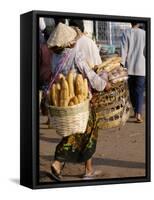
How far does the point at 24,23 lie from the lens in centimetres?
715

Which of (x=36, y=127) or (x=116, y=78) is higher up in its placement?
(x=116, y=78)

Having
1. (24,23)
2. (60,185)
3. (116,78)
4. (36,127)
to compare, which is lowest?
(60,185)

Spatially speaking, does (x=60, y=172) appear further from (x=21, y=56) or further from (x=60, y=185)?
(x=21, y=56)

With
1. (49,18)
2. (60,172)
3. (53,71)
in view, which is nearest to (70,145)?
(60,172)

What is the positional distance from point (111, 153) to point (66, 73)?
913 millimetres

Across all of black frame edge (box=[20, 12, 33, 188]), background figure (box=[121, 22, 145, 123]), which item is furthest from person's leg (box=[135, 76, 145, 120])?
black frame edge (box=[20, 12, 33, 188])

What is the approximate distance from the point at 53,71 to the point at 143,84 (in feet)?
3.31

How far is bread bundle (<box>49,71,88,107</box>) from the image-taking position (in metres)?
7.00

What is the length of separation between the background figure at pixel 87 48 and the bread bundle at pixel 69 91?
0.19m

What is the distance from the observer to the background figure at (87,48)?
7.12 metres

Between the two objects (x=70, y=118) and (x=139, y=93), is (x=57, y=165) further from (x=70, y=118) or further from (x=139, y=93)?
(x=139, y=93)

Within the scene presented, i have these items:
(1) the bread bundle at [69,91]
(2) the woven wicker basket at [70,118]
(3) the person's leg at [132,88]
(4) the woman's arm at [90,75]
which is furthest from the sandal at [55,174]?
(3) the person's leg at [132,88]

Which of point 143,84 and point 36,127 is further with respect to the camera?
point 143,84

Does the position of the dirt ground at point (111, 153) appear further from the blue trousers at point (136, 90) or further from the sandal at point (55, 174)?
the blue trousers at point (136, 90)
